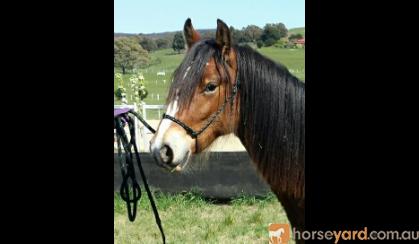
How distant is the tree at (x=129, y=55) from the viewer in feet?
20.7

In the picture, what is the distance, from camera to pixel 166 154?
2174 mm

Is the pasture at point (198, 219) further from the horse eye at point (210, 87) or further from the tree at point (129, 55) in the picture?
the horse eye at point (210, 87)

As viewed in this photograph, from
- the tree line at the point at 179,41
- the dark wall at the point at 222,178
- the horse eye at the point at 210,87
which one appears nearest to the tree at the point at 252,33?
the tree line at the point at 179,41

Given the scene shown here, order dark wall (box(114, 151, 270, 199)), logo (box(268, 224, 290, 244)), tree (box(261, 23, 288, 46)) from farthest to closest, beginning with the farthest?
dark wall (box(114, 151, 270, 199)) → tree (box(261, 23, 288, 46)) → logo (box(268, 224, 290, 244))

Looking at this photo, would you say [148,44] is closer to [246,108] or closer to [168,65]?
[168,65]

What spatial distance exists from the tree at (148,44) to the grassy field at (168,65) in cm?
8

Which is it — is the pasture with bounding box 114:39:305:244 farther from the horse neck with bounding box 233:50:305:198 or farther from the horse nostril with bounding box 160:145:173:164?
the horse nostril with bounding box 160:145:173:164

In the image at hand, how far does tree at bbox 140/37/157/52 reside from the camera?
6205mm

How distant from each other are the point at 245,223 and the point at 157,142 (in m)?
2.90

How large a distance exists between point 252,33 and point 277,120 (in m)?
0.96

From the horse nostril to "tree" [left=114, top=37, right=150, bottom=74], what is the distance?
13.1 feet
